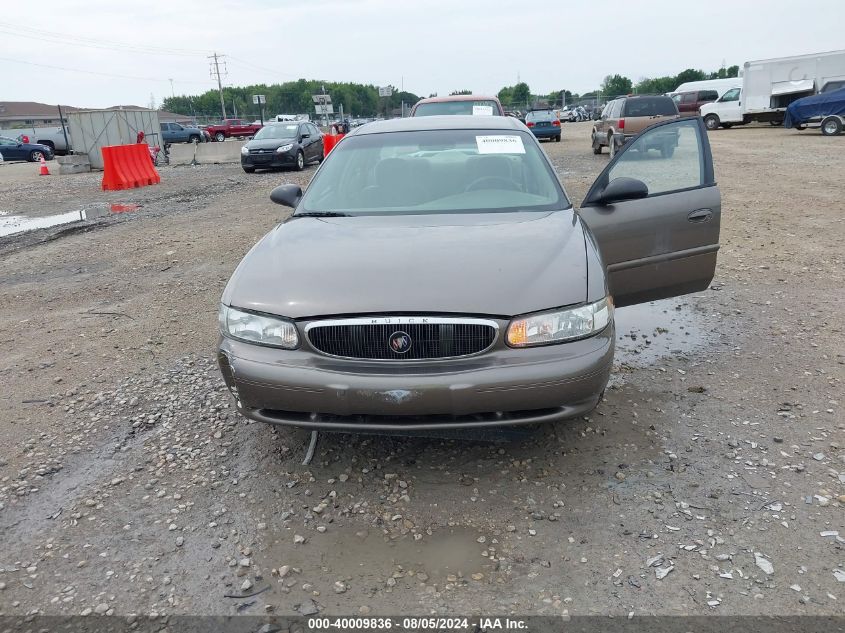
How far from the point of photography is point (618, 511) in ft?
8.84

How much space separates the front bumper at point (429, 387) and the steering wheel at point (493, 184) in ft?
4.58

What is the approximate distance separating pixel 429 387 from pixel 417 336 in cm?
22

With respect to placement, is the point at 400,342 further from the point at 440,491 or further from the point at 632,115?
the point at 632,115

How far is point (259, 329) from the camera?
2.81m

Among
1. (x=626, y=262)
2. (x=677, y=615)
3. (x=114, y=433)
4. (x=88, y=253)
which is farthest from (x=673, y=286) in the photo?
(x=88, y=253)

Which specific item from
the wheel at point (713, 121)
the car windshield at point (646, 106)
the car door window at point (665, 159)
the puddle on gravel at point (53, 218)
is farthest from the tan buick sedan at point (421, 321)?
the wheel at point (713, 121)

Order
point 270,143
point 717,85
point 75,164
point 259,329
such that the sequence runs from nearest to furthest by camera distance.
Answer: point 259,329
point 270,143
point 75,164
point 717,85

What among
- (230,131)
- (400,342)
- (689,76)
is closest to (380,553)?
(400,342)

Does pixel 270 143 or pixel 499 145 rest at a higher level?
pixel 270 143

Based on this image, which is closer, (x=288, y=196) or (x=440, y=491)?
(x=440, y=491)

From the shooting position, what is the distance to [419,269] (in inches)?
111

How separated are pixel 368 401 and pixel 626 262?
2088 millimetres

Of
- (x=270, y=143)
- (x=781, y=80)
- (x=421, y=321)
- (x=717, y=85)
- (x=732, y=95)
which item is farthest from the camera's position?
(x=717, y=85)

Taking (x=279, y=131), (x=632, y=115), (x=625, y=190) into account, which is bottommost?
(x=625, y=190)
